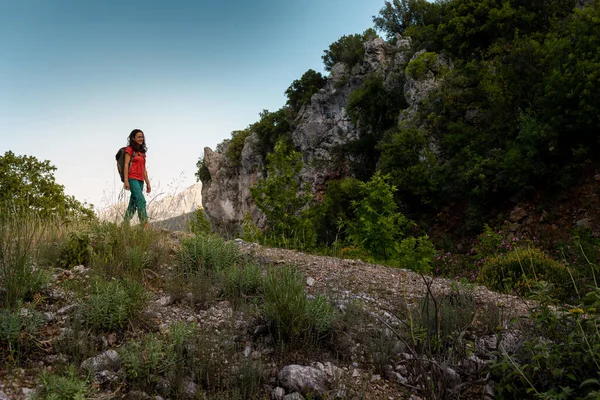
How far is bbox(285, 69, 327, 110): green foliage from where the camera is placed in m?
33.5

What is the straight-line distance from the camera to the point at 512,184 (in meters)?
13.7

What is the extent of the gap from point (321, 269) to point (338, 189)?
1471cm

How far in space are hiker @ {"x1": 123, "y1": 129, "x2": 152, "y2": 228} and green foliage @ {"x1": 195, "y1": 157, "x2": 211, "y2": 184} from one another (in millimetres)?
36912

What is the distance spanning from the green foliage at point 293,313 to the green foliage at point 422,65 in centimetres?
1973

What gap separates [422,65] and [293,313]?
20.4m

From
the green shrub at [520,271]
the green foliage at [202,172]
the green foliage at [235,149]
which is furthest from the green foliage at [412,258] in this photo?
the green foliage at [202,172]

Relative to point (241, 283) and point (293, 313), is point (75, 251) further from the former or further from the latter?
point (293, 313)

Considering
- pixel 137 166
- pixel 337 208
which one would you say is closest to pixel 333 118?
pixel 337 208

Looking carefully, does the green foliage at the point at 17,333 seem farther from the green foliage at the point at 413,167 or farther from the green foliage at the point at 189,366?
the green foliage at the point at 413,167

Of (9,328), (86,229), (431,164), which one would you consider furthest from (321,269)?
(431,164)

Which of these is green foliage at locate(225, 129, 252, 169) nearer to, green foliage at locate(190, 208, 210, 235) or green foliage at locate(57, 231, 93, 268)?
green foliage at locate(190, 208, 210, 235)

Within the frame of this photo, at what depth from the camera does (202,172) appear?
45375mm

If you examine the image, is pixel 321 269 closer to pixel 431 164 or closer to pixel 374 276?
pixel 374 276

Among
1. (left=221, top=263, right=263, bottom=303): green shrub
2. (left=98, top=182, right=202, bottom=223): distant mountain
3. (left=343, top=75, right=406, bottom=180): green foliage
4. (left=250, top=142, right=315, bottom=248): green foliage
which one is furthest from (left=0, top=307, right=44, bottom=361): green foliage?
(left=343, top=75, right=406, bottom=180): green foliage
